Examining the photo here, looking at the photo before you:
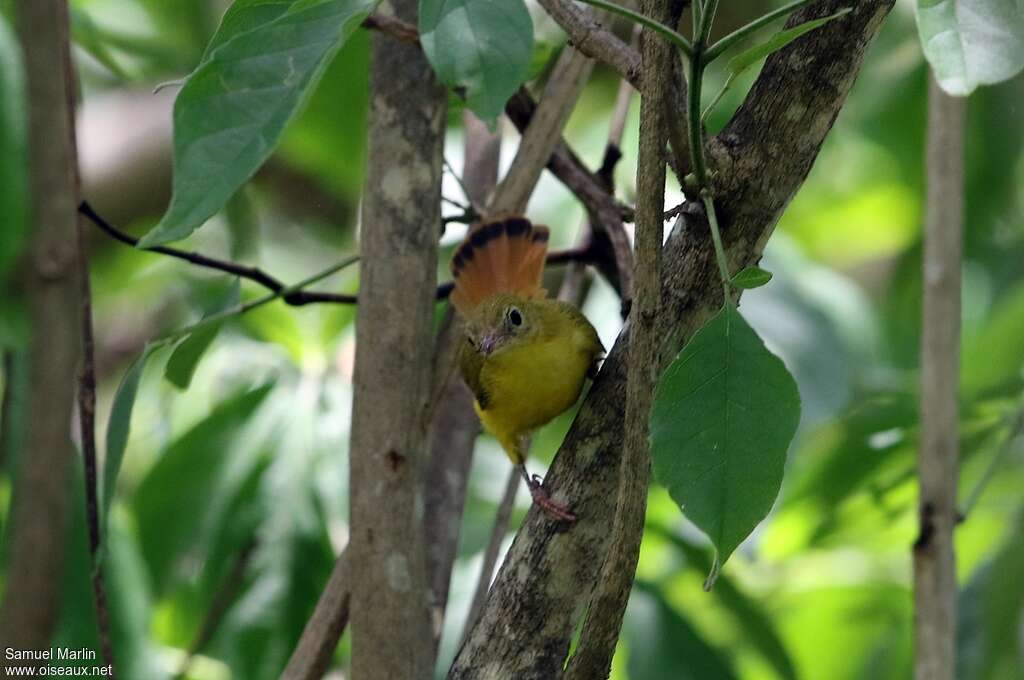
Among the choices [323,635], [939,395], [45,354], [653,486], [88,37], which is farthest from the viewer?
[653,486]

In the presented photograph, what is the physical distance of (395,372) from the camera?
58.9 inches

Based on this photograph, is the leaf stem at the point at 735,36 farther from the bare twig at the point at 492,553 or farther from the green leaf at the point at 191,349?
the bare twig at the point at 492,553

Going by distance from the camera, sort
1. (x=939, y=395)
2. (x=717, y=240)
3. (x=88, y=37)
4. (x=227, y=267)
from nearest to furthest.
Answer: (x=717, y=240)
(x=227, y=267)
(x=939, y=395)
(x=88, y=37)

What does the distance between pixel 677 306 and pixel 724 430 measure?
0.77 feet

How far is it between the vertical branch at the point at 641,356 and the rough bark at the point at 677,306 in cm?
4

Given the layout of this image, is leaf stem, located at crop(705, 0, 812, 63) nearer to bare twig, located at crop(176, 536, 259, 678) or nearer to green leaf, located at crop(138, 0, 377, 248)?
green leaf, located at crop(138, 0, 377, 248)

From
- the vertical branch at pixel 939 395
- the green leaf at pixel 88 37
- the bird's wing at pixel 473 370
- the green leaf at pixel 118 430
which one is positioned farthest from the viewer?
the bird's wing at pixel 473 370

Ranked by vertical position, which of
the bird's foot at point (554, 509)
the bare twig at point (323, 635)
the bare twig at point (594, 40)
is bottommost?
the bare twig at point (323, 635)

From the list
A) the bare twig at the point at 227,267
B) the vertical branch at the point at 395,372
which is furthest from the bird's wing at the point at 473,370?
the vertical branch at the point at 395,372

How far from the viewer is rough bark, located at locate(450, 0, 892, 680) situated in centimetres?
116

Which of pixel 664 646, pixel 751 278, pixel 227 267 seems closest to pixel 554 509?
pixel 751 278

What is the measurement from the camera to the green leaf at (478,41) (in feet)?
3.03

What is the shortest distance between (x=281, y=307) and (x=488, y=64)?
145 cm

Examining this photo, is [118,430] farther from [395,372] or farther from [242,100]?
[242,100]
